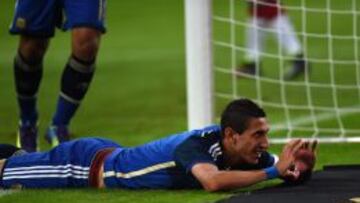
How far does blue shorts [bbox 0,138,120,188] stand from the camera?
277 inches

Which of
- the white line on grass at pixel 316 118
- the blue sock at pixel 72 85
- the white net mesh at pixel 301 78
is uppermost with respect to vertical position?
the blue sock at pixel 72 85

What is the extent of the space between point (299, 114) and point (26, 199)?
13.8 ft

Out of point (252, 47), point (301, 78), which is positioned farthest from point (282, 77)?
point (252, 47)

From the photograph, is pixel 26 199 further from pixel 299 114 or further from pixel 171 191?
pixel 299 114

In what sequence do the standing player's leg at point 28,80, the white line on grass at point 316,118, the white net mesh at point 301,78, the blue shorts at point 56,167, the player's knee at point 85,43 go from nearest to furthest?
the blue shorts at point 56,167 → the player's knee at point 85,43 → the standing player's leg at point 28,80 → the white line on grass at point 316,118 → the white net mesh at point 301,78

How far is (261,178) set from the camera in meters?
6.57

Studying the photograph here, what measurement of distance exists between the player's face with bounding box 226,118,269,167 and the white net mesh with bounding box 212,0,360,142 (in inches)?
92.2

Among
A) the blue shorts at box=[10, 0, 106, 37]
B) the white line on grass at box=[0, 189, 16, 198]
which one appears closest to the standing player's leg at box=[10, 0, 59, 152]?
the blue shorts at box=[10, 0, 106, 37]

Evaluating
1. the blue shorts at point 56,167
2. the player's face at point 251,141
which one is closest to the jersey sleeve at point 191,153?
the player's face at point 251,141

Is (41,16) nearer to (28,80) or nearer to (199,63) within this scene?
(28,80)

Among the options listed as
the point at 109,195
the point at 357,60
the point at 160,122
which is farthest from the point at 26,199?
the point at 357,60

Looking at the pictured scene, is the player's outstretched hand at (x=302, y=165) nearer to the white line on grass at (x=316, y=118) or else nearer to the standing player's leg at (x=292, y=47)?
the white line on grass at (x=316, y=118)

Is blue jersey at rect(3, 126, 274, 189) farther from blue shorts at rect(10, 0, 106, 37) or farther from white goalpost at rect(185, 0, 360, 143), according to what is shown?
white goalpost at rect(185, 0, 360, 143)

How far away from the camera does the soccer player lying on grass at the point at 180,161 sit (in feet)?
21.7
